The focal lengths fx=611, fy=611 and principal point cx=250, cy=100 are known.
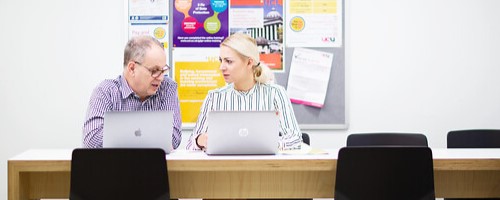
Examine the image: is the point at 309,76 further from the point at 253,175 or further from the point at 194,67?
the point at 253,175

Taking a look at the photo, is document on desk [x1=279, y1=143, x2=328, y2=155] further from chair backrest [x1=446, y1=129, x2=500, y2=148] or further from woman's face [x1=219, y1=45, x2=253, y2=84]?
chair backrest [x1=446, y1=129, x2=500, y2=148]

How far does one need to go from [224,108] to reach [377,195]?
51.8 inches

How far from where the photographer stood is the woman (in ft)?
11.4

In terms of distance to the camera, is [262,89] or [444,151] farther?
[262,89]

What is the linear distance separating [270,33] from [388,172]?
2.21m

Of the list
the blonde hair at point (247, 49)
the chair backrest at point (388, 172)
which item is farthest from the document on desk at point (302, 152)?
the blonde hair at point (247, 49)

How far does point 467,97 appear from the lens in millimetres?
4535

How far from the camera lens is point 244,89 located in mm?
3533

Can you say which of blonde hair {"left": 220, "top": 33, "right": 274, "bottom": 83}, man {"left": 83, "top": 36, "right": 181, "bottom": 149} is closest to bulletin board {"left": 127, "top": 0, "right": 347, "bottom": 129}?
blonde hair {"left": 220, "top": 33, "right": 274, "bottom": 83}

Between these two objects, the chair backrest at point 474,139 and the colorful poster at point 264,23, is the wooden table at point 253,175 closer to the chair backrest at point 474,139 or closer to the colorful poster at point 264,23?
the chair backrest at point 474,139

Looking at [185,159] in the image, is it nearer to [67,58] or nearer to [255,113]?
[255,113]

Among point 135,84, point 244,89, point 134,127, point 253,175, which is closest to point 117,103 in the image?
point 135,84

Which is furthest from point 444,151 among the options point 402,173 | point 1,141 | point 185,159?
point 1,141

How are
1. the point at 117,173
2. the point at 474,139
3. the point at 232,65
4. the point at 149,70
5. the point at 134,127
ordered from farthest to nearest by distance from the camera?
the point at 474,139 → the point at 232,65 → the point at 149,70 → the point at 134,127 → the point at 117,173
